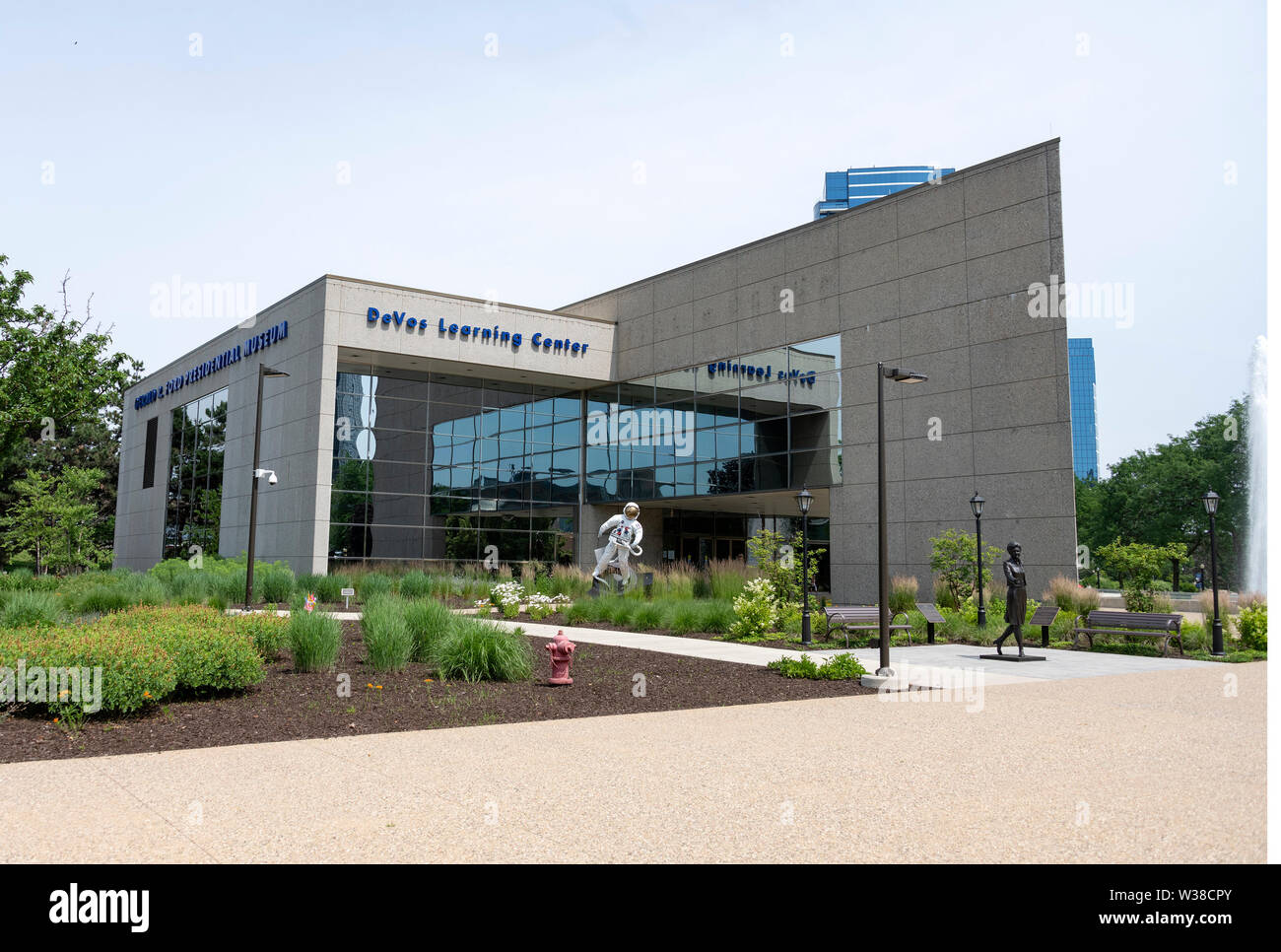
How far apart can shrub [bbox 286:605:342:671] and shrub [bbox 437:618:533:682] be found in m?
1.31

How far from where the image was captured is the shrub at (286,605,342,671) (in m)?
11.4

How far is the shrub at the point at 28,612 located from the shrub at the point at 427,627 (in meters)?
4.67

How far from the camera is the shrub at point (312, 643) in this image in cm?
1142

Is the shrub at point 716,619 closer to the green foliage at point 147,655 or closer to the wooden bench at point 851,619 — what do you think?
the wooden bench at point 851,619

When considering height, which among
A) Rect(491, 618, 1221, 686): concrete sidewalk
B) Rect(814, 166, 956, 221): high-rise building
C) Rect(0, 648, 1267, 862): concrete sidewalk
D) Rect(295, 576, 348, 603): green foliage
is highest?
Rect(814, 166, 956, 221): high-rise building

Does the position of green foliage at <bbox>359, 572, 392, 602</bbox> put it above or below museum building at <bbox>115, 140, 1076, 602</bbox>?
below

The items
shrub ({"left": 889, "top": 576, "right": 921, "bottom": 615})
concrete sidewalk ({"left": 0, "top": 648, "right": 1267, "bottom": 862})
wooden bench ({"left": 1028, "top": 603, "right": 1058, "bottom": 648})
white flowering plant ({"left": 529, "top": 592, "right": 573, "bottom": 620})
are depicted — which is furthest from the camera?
shrub ({"left": 889, "top": 576, "right": 921, "bottom": 615})

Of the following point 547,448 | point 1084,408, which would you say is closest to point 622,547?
point 547,448

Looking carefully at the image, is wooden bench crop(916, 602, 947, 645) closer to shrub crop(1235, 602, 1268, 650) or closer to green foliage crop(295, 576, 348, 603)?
shrub crop(1235, 602, 1268, 650)

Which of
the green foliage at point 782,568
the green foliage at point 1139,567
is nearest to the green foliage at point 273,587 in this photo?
the green foliage at point 782,568

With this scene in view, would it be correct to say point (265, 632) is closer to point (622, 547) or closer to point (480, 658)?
point (480, 658)

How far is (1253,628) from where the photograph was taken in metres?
18.2

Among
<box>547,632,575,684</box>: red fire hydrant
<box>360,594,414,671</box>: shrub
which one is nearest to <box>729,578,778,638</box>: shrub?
<box>547,632,575,684</box>: red fire hydrant

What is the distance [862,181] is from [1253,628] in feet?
541
